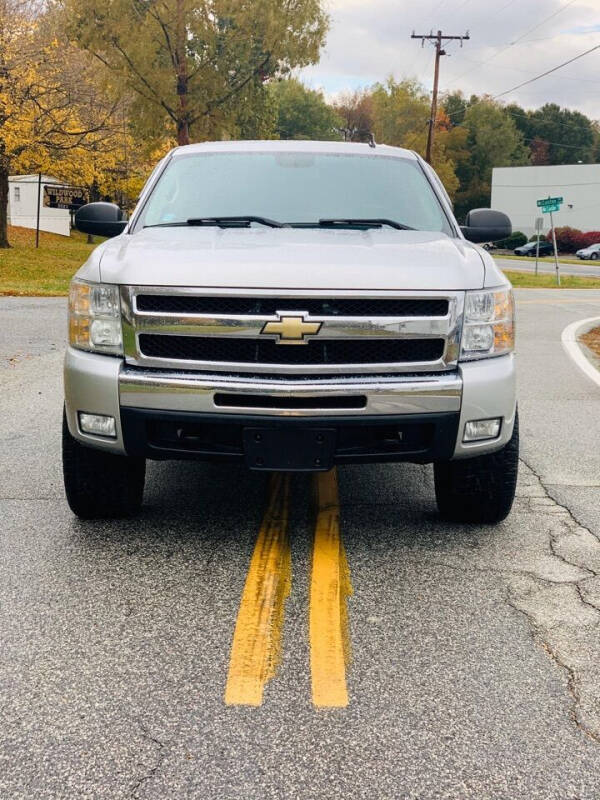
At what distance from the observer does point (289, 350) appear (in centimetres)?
389

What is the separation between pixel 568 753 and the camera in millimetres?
2596

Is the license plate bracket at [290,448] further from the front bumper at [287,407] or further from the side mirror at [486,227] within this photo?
the side mirror at [486,227]

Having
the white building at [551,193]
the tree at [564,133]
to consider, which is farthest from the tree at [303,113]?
the white building at [551,193]

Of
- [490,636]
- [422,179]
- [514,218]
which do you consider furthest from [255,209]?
[514,218]

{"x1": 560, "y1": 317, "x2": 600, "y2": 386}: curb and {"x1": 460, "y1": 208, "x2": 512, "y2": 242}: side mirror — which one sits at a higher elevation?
{"x1": 460, "y1": 208, "x2": 512, "y2": 242}: side mirror

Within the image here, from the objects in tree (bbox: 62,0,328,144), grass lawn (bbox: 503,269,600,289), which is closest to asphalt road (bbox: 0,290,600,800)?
grass lawn (bbox: 503,269,600,289)

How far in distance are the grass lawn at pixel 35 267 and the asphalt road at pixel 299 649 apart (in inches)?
633

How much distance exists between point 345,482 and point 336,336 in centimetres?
179

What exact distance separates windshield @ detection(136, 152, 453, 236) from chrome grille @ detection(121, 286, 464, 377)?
126 cm

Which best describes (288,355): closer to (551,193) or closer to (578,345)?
(578,345)

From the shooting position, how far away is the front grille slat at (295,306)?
12.6ft

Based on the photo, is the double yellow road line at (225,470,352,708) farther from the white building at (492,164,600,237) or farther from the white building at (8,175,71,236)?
the white building at (492,164,600,237)

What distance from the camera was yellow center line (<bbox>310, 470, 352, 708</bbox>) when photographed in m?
2.96

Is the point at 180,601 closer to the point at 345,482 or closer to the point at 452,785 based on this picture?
the point at 452,785
